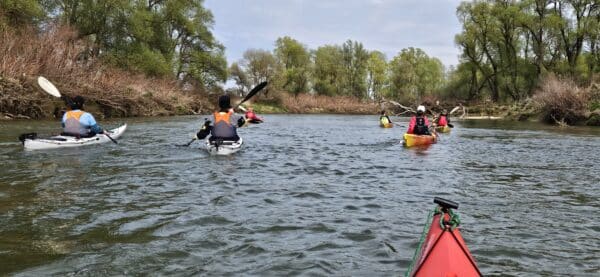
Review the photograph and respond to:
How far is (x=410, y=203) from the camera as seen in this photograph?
7.12 metres

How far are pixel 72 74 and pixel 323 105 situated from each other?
1564 inches

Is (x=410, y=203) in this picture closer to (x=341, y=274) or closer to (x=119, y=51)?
(x=341, y=274)

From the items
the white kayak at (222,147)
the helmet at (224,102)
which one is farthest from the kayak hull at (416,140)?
the helmet at (224,102)

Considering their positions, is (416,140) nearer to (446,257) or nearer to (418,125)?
(418,125)

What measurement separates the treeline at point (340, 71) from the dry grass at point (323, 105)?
344 cm

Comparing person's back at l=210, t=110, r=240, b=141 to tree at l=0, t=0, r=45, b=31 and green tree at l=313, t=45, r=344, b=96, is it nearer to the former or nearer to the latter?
tree at l=0, t=0, r=45, b=31

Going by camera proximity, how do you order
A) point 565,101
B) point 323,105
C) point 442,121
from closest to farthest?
point 442,121, point 565,101, point 323,105

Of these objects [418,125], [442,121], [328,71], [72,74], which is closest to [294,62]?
[328,71]

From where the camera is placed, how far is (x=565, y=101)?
2895 cm

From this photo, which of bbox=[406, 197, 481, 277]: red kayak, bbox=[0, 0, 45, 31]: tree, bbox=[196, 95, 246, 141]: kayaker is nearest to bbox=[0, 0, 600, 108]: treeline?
bbox=[0, 0, 45, 31]: tree

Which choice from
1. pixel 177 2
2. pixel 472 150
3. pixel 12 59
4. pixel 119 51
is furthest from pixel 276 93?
pixel 472 150

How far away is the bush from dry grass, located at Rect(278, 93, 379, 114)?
3274 centimetres

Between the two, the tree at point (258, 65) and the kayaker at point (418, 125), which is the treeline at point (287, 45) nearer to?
the tree at point (258, 65)

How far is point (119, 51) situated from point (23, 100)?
72.6 feet
